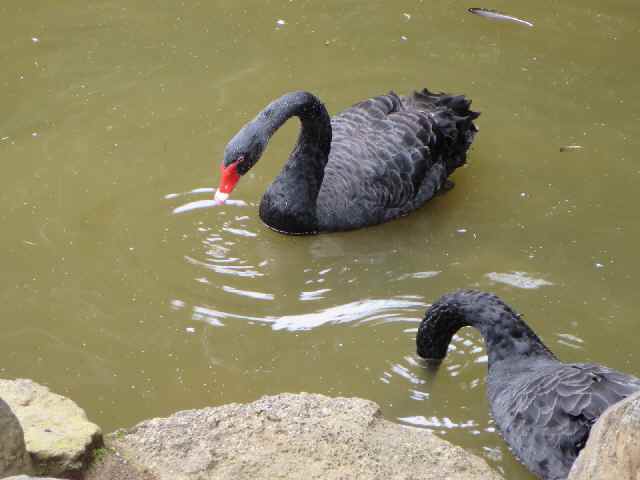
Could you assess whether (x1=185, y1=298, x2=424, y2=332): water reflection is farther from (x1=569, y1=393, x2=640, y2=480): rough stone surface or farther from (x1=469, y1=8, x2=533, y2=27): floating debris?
(x1=469, y1=8, x2=533, y2=27): floating debris

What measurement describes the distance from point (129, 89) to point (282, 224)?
1.90m

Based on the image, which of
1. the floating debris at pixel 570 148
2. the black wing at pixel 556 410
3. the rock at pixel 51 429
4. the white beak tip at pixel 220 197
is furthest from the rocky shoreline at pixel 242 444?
the floating debris at pixel 570 148

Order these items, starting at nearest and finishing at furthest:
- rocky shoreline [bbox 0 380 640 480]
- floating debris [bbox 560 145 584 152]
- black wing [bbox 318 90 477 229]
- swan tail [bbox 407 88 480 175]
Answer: rocky shoreline [bbox 0 380 640 480] → black wing [bbox 318 90 477 229] → swan tail [bbox 407 88 480 175] → floating debris [bbox 560 145 584 152]

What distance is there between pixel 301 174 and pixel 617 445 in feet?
10.5

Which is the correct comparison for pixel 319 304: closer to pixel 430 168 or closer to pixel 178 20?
pixel 430 168

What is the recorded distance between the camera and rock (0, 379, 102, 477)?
317 cm

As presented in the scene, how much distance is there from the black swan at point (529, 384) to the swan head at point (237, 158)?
1238 millimetres

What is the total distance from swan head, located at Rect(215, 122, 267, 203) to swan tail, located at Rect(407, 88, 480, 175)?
129 centimetres

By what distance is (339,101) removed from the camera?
6.72 metres

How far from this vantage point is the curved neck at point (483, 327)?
163 inches

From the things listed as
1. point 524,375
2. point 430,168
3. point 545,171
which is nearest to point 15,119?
point 430,168

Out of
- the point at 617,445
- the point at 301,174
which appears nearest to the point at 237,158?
the point at 301,174

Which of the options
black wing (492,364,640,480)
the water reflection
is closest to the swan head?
the water reflection

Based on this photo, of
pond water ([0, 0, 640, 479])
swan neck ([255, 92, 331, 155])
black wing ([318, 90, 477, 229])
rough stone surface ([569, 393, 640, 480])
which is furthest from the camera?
black wing ([318, 90, 477, 229])
